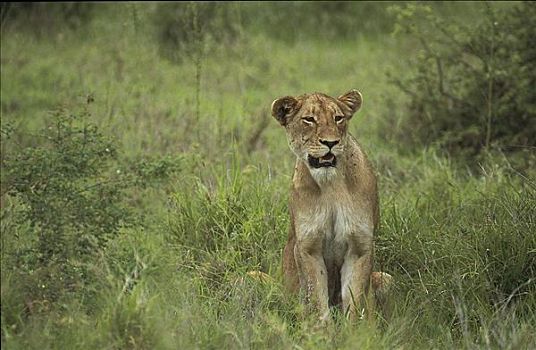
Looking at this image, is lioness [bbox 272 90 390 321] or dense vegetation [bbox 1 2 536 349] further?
lioness [bbox 272 90 390 321]

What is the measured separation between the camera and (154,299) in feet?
14.6

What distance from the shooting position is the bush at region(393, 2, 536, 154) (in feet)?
26.1

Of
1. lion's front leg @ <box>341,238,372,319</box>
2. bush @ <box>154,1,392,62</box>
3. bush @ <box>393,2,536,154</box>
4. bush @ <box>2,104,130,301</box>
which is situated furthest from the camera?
bush @ <box>154,1,392,62</box>

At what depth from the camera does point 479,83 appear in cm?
821

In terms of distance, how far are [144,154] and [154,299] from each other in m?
3.31

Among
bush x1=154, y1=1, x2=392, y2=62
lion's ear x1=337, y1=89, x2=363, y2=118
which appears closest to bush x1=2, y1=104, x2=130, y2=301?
lion's ear x1=337, y1=89, x2=363, y2=118

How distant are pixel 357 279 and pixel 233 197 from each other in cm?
141

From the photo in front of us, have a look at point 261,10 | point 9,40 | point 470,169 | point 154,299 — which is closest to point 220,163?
point 470,169

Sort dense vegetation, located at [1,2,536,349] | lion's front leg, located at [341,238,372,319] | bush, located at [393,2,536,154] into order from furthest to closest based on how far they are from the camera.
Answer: bush, located at [393,2,536,154] → lion's front leg, located at [341,238,372,319] → dense vegetation, located at [1,2,536,349]

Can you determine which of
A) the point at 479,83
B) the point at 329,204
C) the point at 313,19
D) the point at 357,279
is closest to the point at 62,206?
the point at 329,204

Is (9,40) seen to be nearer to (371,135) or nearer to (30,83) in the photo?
(30,83)

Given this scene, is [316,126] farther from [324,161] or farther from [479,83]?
[479,83]

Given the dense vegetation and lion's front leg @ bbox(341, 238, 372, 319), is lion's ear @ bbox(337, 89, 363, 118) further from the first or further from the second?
the dense vegetation

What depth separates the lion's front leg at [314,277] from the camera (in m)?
5.08
